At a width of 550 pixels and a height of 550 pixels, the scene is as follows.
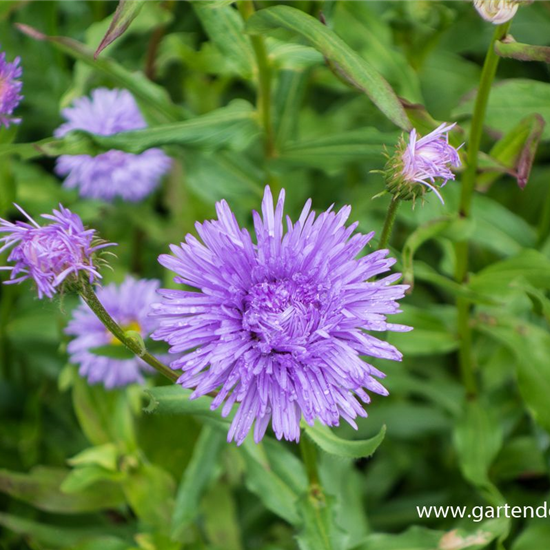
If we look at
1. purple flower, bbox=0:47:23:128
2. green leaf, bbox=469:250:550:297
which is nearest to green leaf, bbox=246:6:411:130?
purple flower, bbox=0:47:23:128

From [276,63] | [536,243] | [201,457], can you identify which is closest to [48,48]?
[276,63]

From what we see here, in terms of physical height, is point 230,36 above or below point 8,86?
above

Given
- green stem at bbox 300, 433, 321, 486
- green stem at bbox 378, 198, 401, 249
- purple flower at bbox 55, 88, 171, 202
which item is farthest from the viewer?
purple flower at bbox 55, 88, 171, 202

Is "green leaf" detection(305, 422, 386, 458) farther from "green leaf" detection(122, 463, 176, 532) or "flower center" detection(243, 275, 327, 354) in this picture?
"green leaf" detection(122, 463, 176, 532)

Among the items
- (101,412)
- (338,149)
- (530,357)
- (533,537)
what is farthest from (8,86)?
(533,537)

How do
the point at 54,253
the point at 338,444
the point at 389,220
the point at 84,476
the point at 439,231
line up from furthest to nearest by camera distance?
the point at 84,476
the point at 439,231
the point at 338,444
the point at 389,220
the point at 54,253

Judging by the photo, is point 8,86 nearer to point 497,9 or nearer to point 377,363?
point 497,9
